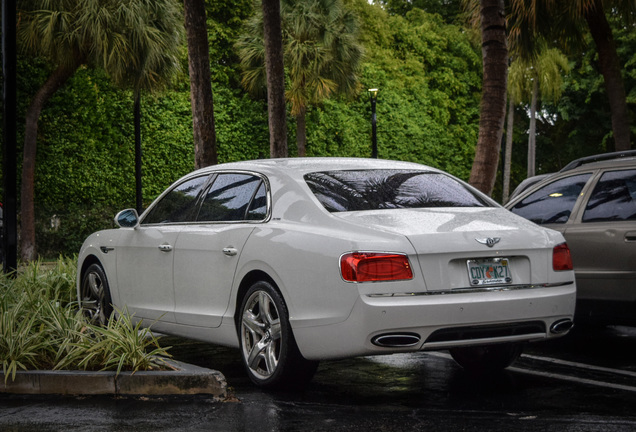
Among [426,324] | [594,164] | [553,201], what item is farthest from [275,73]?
[426,324]

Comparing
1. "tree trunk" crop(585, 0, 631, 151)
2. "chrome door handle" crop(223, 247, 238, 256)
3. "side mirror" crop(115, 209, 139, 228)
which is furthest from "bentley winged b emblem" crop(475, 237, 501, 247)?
"tree trunk" crop(585, 0, 631, 151)

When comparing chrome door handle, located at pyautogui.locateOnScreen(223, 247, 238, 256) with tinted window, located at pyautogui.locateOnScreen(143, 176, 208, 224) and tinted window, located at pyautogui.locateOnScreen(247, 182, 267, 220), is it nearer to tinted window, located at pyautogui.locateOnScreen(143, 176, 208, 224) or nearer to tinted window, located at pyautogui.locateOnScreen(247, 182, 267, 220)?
tinted window, located at pyautogui.locateOnScreen(247, 182, 267, 220)

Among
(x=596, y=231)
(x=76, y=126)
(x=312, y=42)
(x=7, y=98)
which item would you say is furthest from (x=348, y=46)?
(x=596, y=231)

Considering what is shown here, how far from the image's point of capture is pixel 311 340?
237 inches

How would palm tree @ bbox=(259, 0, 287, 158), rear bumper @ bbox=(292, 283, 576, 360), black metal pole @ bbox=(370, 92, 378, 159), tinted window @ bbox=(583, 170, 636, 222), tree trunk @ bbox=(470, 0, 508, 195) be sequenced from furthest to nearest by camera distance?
black metal pole @ bbox=(370, 92, 378, 159)
palm tree @ bbox=(259, 0, 287, 158)
tree trunk @ bbox=(470, 0, 508, 195)
tinted window @ bbox=(583, 170, 636, 222)
rear bumper @ bbox=(292, 283, 576, 360)

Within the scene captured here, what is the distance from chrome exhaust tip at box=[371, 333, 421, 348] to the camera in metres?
5.73

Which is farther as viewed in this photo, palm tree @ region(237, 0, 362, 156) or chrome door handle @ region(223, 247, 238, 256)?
palm tree @ region(237, 0, 362, 156)

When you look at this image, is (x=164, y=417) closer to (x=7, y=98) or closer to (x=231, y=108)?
(x=7, y=98)

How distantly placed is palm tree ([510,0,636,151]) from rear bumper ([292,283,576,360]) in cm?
1112

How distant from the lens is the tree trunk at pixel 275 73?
52.2 ft

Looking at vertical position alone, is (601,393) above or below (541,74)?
below

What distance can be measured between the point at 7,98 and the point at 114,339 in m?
4.32

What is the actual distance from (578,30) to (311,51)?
10.7m

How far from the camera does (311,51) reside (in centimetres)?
2808
